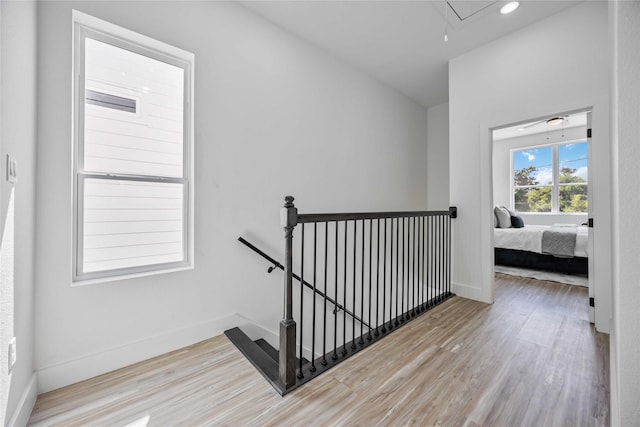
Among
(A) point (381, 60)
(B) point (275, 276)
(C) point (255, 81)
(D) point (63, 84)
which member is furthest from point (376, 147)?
(D) point (63, 84)

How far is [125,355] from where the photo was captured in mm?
1768

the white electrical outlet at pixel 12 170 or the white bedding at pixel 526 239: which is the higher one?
the white electrical outlet at pixel 12 170

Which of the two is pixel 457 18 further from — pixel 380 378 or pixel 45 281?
pixel 45 281

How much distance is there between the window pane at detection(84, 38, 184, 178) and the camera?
178 cm

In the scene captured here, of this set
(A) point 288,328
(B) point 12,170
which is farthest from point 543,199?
(B) point 12,170

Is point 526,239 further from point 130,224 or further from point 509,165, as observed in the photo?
point 130,224

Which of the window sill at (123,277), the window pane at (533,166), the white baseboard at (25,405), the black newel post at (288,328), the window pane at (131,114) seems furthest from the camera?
the window pane at (533,166)

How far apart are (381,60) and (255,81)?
5.78ft

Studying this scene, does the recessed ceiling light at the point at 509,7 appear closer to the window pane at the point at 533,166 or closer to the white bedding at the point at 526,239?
the white bedding at the point at 526,239

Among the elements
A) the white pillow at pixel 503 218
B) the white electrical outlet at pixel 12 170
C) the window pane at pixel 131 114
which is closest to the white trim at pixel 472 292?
the white pillow at pixel 503 218

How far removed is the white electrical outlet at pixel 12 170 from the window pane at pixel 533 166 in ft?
27.9

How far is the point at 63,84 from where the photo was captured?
5.31 feet

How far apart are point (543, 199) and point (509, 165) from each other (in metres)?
1.11

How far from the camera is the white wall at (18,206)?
108 centimetres
